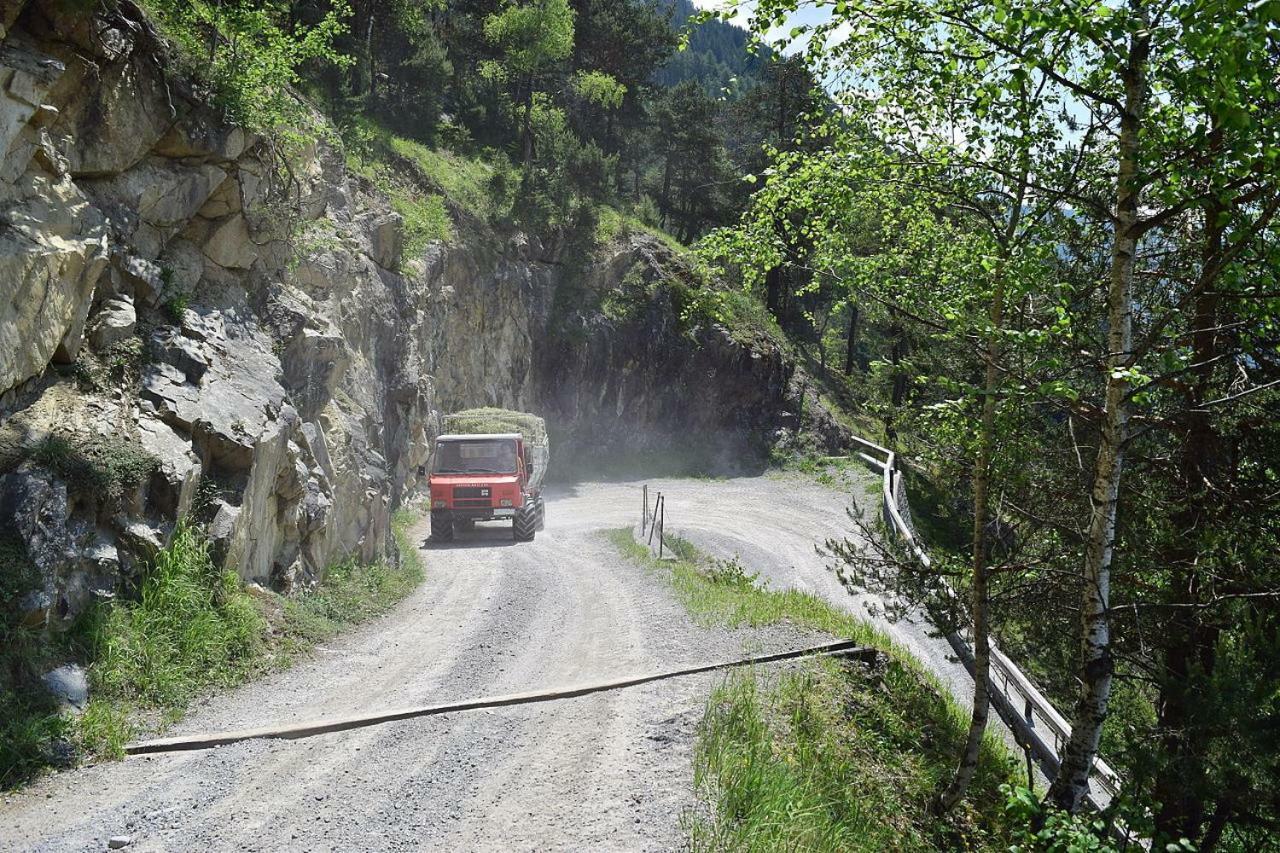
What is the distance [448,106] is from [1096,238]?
132 ft

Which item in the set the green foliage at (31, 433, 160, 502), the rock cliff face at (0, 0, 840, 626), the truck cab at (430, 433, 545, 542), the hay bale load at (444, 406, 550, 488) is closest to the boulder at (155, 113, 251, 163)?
the rock cliff face at (0, 0, 840, 626)

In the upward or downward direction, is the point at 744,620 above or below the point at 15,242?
below

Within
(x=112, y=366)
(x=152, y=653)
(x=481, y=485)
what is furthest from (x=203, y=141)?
(x=481, y=485)

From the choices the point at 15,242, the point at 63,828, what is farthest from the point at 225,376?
the point at 63,828

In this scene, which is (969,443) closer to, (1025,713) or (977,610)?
(977,610)

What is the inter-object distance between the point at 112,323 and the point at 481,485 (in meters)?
11.1

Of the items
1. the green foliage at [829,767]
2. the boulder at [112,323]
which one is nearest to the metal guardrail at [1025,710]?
the green foliage at [829,767]

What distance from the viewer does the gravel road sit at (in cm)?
568

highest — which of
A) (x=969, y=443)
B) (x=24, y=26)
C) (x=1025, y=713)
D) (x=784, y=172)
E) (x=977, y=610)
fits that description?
(x=24, y=26)

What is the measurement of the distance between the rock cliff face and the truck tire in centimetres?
413

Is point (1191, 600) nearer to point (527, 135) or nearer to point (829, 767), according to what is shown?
point (829, 767)

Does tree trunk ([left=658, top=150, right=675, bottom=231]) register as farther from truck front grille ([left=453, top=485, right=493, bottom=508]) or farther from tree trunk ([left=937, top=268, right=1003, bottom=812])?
tree trunk ([left=937, top=268, right=1003, bottom=812])

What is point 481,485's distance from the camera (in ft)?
66.6

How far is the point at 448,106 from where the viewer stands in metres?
42.0
